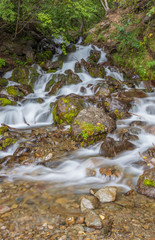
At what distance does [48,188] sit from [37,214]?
866 millimetres

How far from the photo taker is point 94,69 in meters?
11.9

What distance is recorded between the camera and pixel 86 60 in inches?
534

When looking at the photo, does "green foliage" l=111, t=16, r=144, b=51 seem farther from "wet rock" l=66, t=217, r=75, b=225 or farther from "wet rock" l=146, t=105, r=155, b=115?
"wet rock" l=66, t=217, r=75, b=225

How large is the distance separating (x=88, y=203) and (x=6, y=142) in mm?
3692

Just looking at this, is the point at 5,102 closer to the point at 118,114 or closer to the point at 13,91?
the point at 13,91

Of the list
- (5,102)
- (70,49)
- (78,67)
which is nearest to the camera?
(5,102)

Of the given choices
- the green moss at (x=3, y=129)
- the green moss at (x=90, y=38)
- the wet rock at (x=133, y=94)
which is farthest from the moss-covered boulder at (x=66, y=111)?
the green moss at (x=90, y=38)

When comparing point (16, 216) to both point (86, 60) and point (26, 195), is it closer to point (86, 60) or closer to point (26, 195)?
point (26, 195)

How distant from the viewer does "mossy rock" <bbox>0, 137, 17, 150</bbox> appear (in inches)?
212

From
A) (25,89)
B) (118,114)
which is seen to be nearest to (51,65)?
(25,89)

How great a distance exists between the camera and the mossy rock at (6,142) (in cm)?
539

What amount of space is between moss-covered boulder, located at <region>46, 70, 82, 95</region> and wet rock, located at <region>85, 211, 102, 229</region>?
818 centimetres

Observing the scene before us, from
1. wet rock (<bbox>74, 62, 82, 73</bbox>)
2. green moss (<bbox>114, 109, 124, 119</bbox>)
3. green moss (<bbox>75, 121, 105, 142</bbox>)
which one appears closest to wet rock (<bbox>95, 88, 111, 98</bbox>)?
green moss (<bbox>114, 109, 124, 119</bbox>)

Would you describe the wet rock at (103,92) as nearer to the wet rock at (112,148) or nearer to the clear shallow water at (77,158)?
the clear shallow water at (77,158)
